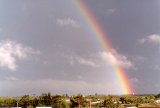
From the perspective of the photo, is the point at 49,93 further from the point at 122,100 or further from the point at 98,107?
the point at 122,100

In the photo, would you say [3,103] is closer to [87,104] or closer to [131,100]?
[87,104]

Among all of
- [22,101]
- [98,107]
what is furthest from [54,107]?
[98,107]

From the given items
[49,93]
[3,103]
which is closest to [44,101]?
[49,93]

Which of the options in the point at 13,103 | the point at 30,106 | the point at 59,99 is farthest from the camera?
the point at 13,103

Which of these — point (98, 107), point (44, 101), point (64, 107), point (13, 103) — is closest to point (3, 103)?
point (13, 103)

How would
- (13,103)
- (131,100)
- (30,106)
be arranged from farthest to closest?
(131,100), (13,103), (30,106)

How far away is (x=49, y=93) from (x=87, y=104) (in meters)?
11.1

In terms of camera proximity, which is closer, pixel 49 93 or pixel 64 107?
pixel 64 107

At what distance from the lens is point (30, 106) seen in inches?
2876

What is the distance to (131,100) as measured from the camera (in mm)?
125562

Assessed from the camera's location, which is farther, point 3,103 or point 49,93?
point 3,103

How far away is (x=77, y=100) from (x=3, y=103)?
21.4 metres

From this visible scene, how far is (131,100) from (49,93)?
55460 mm

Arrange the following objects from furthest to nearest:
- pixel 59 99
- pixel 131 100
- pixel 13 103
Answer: pixel 131 100
pixel 13 103
pixel 59 99
